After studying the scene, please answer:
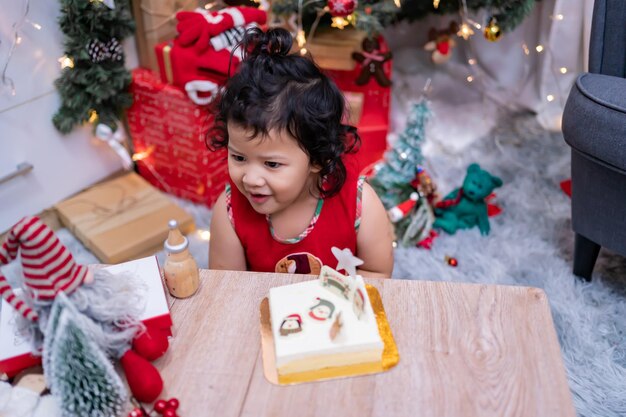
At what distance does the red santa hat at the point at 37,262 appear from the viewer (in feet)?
2.06

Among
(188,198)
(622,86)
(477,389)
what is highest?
(622,86)

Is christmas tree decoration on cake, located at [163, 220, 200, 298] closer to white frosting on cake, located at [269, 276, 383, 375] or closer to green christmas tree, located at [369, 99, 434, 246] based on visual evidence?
Answer: white frosting on cake, located at [269, 276, 383, 375]

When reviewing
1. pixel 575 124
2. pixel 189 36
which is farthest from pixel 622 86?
pixel 189 36

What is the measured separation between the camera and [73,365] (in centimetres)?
66

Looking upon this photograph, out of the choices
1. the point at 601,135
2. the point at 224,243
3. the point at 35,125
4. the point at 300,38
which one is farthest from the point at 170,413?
the point at 300,38

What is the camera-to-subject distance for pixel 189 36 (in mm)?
1513

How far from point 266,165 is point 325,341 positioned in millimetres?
306

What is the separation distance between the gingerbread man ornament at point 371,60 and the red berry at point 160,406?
49.6 inches

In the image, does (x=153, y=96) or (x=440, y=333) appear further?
(x=153, y=96)

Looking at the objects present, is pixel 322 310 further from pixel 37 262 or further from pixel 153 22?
pixel 153 22

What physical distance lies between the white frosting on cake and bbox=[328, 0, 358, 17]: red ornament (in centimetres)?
97

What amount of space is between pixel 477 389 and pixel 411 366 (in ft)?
0.27

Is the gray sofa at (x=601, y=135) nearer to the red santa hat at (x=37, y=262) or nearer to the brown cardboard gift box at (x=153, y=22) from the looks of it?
the red santa hat at (x=37, y=262)

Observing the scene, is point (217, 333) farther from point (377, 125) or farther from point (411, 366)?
point (377, 125)
